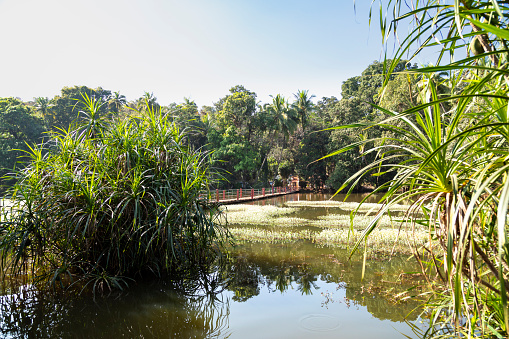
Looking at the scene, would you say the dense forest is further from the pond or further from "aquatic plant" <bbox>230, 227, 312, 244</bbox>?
the pond

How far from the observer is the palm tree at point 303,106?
36.4 meters

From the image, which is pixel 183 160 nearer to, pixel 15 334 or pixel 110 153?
pixel 110 153

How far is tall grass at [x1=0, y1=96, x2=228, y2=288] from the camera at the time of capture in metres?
4.49

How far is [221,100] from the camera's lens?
155 ft

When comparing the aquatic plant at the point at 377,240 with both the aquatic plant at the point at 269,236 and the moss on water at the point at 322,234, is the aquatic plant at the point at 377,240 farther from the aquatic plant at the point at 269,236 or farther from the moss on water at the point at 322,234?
the aquatic plant at the point at 269,236

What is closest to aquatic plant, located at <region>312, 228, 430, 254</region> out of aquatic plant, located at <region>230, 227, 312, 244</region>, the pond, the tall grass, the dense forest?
aquatic plant, located at <region>230, 227, 312, 244</region>

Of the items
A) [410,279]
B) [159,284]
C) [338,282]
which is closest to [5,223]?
[159,284]

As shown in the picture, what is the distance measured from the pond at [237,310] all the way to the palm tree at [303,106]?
32191mm

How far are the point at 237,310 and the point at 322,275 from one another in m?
2.11

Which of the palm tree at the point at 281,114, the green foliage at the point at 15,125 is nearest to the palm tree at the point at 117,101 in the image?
the green foliage at the point at 15,125

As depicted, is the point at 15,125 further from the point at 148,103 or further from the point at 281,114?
the point at 148,103

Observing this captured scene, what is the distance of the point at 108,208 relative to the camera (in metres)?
4.65

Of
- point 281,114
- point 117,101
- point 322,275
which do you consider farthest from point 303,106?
point 322,275

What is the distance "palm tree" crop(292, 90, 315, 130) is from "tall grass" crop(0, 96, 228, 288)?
3206 cm
